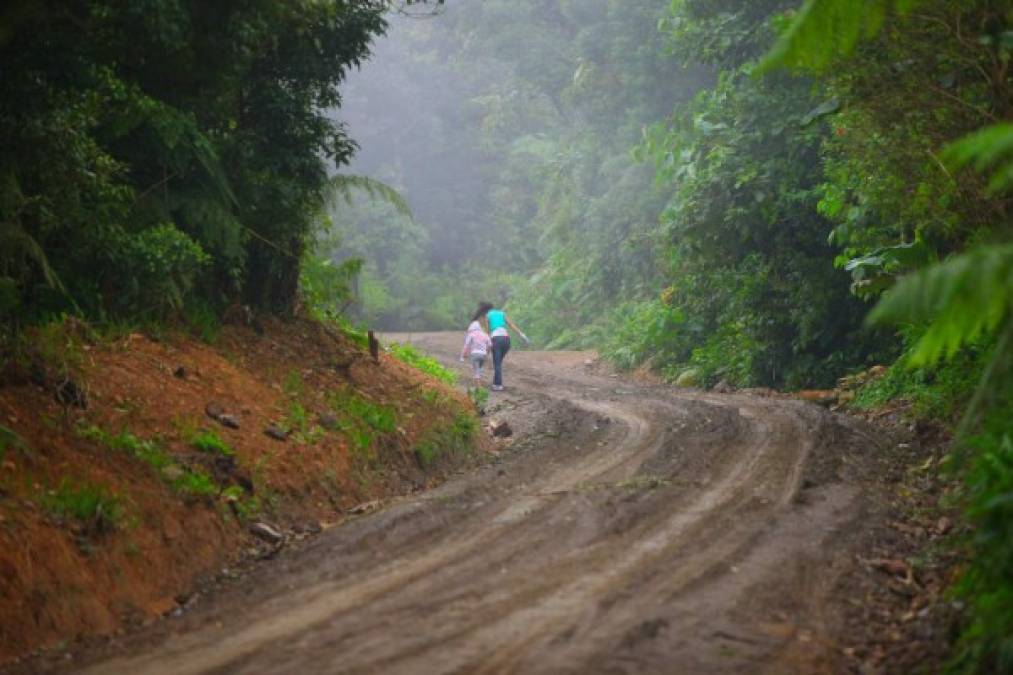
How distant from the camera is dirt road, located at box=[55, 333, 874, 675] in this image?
626cm

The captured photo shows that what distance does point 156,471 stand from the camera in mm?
9242

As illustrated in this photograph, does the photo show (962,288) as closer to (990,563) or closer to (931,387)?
(990,563)

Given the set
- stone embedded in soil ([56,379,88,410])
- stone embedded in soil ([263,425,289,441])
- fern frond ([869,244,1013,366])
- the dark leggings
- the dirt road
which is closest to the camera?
fern frond ([869,244,1013,366])

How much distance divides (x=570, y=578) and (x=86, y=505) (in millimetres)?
3859

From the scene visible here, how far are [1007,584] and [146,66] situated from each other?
9.25 meters

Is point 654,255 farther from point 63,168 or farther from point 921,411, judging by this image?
point 63,168

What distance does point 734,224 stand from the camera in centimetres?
2253

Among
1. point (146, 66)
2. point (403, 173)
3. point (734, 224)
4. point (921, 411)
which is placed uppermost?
point (403, 173)

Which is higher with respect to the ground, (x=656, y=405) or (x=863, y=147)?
(x=863, y=147)

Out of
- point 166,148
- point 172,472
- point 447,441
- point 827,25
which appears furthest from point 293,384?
point 827,25

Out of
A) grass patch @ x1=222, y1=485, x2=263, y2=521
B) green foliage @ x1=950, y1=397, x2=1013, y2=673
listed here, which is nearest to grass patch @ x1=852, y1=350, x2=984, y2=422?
green foliage @ x1=950, y1=397, x2=1013, y2=673

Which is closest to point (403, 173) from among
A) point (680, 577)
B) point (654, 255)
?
point (654, 255)

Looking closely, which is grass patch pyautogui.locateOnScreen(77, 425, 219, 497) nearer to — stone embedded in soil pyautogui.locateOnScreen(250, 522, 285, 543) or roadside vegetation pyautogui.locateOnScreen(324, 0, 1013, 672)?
stone embedded in soil pyautogui.locateOnScreen(250, 522, 285, 543)

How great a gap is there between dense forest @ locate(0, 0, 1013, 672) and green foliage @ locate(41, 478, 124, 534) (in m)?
2.06
